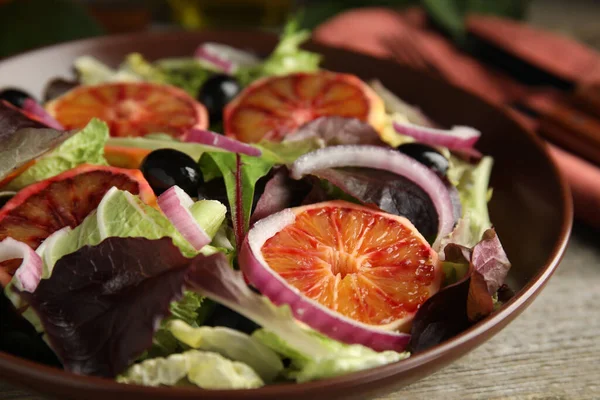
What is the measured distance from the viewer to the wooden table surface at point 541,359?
1596 millimetres

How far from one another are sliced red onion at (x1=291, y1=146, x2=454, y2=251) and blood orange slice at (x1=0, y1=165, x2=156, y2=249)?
1.25 ft

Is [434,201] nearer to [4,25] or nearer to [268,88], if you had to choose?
[268,88]

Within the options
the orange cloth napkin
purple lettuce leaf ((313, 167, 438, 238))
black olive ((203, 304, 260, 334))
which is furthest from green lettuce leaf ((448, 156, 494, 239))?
the orange cloth napkin

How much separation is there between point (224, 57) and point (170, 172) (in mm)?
A: 1007

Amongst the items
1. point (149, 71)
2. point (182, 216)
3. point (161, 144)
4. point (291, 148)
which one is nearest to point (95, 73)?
point (149, 71)

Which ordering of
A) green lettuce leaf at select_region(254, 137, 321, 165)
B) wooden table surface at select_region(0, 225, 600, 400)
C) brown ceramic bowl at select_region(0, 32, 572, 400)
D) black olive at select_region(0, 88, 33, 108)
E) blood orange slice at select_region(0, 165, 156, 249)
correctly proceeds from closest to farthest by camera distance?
brown ceramic bowl at select_region(0, 32, 572, 400)
blood orange slice at select_region(0, 165, 156, 249)
wooden table surface at select_region(0, 225, 600, 400)
green lettuce leaf at select_region(254, 137, 321, 165)
black olive at select_region(0, 88, 33, 108)

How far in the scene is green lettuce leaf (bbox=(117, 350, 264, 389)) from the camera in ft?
3.88

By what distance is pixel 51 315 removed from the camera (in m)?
1.24

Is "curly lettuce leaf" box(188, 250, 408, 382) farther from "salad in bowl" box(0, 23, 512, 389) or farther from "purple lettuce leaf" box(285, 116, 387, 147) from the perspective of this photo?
"purple lettuce leaf" box(285, 116, 387, 147)

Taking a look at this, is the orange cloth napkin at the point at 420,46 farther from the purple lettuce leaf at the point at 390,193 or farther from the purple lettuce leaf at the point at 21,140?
the purple lettuce leaf at the point at 21,140

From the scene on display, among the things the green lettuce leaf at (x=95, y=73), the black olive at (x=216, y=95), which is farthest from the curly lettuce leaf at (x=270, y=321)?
the green lettuce leaf at (x=95, y=73)

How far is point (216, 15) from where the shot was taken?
145 inches

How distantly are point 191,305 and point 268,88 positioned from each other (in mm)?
1016

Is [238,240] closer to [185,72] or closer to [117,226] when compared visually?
[117,226]
